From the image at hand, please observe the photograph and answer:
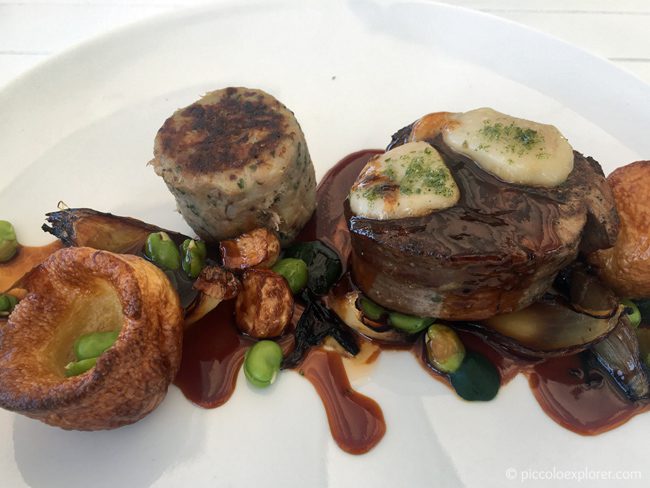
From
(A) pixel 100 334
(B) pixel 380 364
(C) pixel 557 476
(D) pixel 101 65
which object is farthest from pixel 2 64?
(C) pixel 557 476

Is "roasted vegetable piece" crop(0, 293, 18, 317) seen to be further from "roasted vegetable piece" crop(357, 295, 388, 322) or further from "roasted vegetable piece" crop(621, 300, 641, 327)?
"roasted vegetable piece" crop(621, 300, 641, 327)

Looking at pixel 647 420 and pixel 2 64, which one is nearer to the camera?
pixel 647 420

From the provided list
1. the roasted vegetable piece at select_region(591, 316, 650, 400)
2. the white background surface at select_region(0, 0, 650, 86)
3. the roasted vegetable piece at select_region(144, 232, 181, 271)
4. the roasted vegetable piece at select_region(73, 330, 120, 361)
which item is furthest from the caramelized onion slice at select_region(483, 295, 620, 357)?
the white background surface at select_region(0, 0, 650, 86)

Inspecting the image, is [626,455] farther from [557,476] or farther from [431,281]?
[431,281]

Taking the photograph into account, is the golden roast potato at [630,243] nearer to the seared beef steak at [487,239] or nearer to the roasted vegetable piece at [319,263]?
the seared beef steak at [487,239]

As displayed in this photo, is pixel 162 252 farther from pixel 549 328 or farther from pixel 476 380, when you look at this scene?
pixel 549 328
